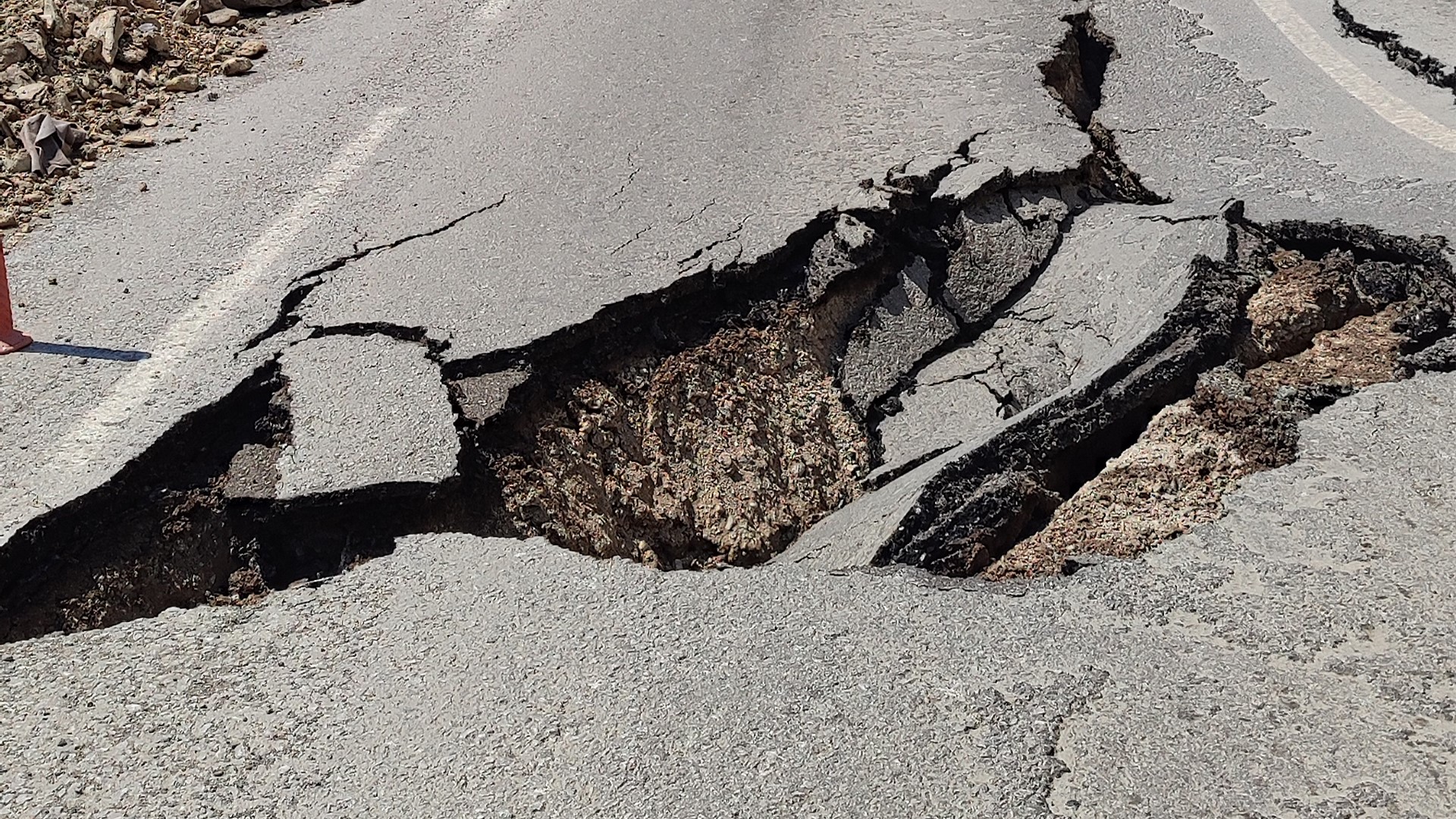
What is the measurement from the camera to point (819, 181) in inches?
181

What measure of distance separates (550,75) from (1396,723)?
470 centimetres

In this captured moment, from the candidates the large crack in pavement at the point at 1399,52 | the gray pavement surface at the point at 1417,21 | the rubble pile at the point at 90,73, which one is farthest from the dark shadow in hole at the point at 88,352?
the gray pavement surface at the point at 1417,21

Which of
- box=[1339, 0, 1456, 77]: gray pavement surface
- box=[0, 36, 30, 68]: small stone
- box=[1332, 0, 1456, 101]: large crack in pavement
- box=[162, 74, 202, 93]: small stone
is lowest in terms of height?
box=[162, 74, 202, 93]: small stone

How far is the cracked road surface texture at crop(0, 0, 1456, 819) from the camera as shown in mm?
2270

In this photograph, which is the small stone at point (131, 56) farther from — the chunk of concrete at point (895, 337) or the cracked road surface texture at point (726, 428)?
the chunk of concrete at point (895, 337)

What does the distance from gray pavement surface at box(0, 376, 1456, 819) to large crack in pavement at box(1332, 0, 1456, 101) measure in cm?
359

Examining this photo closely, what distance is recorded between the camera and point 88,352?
12.2 feet

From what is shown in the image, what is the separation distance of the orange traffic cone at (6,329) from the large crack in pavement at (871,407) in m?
0.84

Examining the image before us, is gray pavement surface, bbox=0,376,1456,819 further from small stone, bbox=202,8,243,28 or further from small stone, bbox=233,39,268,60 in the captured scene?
small stone, bbox=202,8,243,28

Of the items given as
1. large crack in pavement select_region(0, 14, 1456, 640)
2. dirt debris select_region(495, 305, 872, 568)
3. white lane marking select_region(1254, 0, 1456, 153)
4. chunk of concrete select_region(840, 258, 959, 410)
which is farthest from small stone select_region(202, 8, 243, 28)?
white lane marking select_region(1254, 0, 1456, 153)

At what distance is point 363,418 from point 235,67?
3420mm

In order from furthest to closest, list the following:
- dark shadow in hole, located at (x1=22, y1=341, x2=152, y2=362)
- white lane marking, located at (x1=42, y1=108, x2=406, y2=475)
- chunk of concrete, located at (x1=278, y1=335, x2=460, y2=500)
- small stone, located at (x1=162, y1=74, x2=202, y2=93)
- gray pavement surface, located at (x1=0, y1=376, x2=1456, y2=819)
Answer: small stone, located at (x1=162, y1=74, x2=202, y2=93) → dark shadow in hole, located at (x1=22, y1=341, x2=152, y2=362) → white lane marking, located at (x1=42, y1=108, x2=406, y2=475) → chunk of concrete, located at (x1=278, y1=335, x2=460, y2=500) → gray pavement surface, located at (x1=0, y1=376, x2=1456, y2=819)

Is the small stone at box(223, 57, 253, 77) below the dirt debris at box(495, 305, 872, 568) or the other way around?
the other way around

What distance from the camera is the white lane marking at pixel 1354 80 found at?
503cm
